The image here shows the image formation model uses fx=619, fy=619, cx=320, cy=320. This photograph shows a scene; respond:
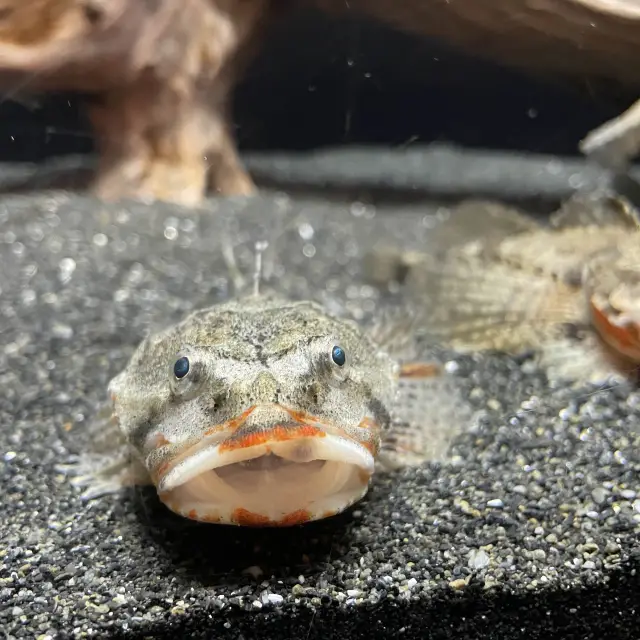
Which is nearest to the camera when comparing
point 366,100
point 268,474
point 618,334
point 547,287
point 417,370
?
point 268,474

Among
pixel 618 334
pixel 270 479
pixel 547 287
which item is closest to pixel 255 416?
pixel 270 479

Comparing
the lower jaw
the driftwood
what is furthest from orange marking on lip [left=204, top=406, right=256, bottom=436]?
the driftwood

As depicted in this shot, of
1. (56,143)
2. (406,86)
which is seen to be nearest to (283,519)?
(56,143)

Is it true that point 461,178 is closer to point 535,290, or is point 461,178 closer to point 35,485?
point 535,290

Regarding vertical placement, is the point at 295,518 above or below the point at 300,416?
below

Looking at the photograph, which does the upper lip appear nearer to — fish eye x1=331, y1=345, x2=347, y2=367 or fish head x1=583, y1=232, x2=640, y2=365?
fish eye x1=331, y1=345, x2=347, y2=367

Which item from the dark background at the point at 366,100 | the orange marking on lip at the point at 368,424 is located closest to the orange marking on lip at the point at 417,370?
the orange marking on lip at the point at 368,424

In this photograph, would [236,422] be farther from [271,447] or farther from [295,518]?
[295,518]

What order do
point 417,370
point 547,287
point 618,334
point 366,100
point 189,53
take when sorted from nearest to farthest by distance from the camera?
point 417,370 < point 618,334 < point 547,287 < point 366,100 < point 189,53
